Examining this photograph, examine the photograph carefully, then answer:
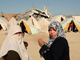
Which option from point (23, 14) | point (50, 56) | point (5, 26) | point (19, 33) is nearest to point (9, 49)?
point (19, 33)

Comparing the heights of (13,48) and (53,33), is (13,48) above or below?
below

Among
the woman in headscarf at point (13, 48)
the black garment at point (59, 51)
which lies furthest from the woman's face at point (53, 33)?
the woman in headscarf at point (13, 48)

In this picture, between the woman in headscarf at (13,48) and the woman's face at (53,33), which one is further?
the woman's face at (53,33)

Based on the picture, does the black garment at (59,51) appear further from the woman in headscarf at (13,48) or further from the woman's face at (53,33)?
the woman in headscarf at (13,48)

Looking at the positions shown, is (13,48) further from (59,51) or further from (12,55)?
(59,51)

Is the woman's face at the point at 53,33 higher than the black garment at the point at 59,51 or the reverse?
higher

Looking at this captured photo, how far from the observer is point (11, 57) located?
5.72 feet

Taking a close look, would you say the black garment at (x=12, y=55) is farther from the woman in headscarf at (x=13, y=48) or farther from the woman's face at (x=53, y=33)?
the woman's face at (x=53, y=33)

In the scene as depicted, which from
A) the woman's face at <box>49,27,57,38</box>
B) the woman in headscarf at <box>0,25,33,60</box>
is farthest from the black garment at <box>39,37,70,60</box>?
the woman in headscarf at <box>0,25,33,60</box>

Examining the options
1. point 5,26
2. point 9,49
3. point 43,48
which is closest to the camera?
point 9,49

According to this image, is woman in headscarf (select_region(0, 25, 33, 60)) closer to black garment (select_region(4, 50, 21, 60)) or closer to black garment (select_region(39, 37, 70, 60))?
black garment (select_region(4, 50, 21, 60))

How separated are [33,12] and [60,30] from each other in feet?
89.8

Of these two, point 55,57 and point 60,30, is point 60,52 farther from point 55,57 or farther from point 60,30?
point 60,30

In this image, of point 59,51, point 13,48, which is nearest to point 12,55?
point 13,48
